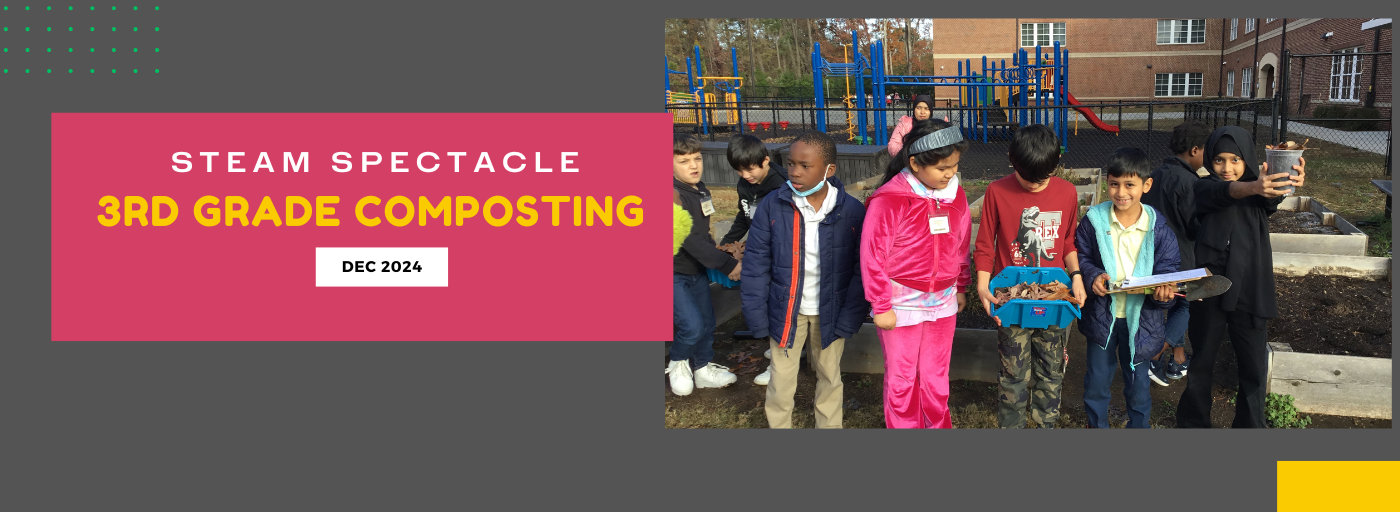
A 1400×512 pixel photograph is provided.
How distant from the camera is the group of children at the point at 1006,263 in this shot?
11.0ft

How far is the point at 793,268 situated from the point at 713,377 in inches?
62.6

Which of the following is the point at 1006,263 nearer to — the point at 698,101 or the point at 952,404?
the point at 952,404

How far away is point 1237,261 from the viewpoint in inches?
137

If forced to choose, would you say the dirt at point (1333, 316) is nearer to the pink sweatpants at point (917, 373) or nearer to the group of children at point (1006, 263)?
the group of children at point (1006, 263)

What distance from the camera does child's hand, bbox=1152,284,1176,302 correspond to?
326 centimetres

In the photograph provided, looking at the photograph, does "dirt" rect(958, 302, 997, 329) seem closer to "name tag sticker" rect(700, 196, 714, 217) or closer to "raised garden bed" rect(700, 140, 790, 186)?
"name tag sticker" rect(700, 196, 714, 217)

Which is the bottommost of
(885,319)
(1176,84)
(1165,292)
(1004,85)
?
(885,319)

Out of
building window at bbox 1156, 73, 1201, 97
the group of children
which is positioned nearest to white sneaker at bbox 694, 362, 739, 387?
the group of children

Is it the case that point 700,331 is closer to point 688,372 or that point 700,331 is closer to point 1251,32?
point 688,372

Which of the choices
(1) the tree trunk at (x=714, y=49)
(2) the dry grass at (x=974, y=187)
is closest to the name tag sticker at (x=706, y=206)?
(2) the dry grass at (x=974, y=187)

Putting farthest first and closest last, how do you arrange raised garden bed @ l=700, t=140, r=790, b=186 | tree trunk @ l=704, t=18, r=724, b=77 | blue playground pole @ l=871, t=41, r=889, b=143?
1. tree trunk @ l=704, t=18, r=724, b=77
2. blue playground pole @ l=871, t=41, r=889, b=143
3. raised garden bed @ l=700, t=140, r=790, b=186

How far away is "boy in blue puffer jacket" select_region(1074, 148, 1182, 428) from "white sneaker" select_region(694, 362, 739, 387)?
2.11 m

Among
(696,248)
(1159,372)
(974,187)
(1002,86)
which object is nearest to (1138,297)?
(1159,372)

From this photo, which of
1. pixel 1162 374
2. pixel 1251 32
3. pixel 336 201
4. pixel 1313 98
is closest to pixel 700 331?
pixel 336 201
